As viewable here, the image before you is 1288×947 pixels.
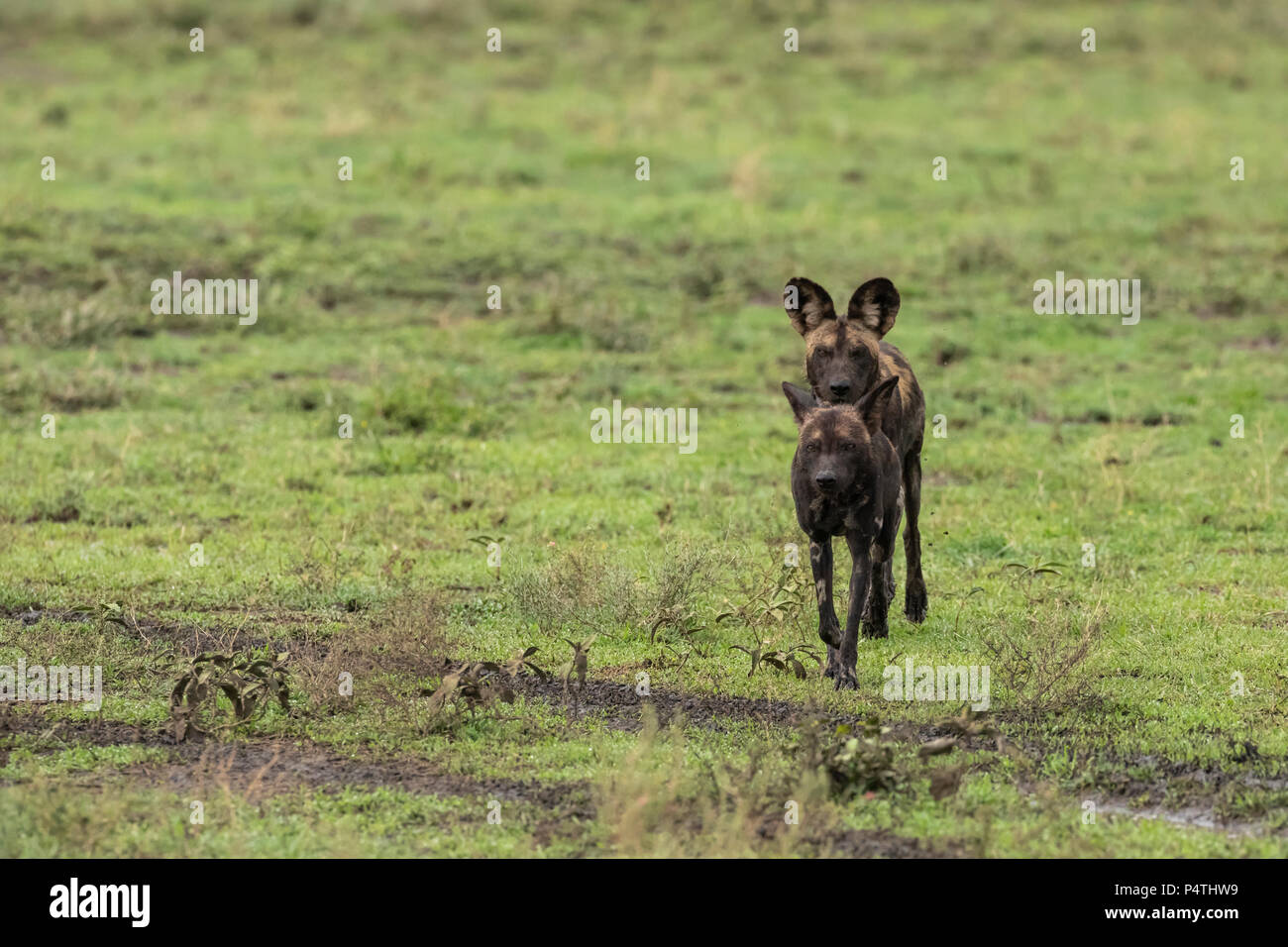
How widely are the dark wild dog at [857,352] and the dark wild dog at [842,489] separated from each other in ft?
0.52

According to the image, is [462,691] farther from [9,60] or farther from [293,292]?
[9,60]

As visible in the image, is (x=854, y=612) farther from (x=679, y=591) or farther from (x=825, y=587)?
(x=679, y=591)

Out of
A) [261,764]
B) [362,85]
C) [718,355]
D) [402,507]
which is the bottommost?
[261,764]

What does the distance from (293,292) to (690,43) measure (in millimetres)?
15322

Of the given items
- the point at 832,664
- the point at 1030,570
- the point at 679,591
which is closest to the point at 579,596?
the point at 679,591

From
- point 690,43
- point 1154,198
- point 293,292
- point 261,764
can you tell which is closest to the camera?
point 261,764

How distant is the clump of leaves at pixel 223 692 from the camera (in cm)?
837

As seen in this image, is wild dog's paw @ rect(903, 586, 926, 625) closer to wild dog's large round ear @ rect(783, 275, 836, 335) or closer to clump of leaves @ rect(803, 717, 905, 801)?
wild dog's large round ear @ rect(783, 275, 836, 335)

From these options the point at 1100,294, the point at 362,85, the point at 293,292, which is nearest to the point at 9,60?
the point at 362,85

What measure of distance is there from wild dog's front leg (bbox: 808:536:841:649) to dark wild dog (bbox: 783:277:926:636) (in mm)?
60

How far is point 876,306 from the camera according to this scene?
32.7 feet

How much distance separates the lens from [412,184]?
24422 millimetres

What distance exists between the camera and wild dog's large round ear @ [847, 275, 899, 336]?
984cm

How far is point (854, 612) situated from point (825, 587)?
9.0 inches
